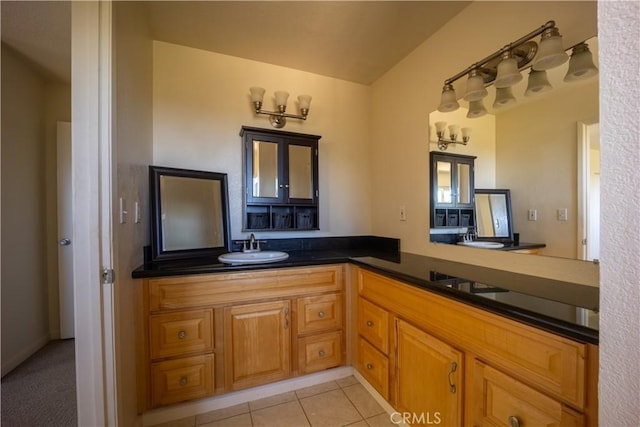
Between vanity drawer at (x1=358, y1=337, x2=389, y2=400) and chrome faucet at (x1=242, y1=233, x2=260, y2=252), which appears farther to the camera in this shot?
chrome faucet at (x1=242, y1=233, x2=260, y2=252)

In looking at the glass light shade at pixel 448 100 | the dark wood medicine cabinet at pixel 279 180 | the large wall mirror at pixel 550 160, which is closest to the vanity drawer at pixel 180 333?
the dark wood medicine cabinet at pixel 279 180

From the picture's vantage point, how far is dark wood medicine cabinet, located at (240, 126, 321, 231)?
2031mm

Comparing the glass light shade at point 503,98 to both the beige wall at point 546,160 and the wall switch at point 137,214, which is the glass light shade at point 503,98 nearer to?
the beige wall at point 546,160

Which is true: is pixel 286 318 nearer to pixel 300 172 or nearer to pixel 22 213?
pixel 300 172

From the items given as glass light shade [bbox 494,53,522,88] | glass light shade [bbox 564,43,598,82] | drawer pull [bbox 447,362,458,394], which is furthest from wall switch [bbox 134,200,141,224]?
glass light shade [bbox 564,43,598,82]

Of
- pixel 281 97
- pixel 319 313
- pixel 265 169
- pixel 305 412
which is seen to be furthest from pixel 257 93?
pixel 305 412

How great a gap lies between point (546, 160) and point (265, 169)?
169 cm

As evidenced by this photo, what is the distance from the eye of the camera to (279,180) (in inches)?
82.3

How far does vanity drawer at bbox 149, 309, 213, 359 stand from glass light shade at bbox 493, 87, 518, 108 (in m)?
1.93

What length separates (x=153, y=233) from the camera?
5.52 ft

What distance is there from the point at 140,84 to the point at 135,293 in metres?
1.20

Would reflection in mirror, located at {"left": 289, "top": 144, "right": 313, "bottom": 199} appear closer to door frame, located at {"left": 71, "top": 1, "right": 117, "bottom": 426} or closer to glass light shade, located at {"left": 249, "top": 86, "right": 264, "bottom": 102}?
glass light shade, located at {"left": 249, "top": 86, "right": 264, "bottom": 102}

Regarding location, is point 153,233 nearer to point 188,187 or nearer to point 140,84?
point 188,187

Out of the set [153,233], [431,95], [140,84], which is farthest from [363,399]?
[140,84]
